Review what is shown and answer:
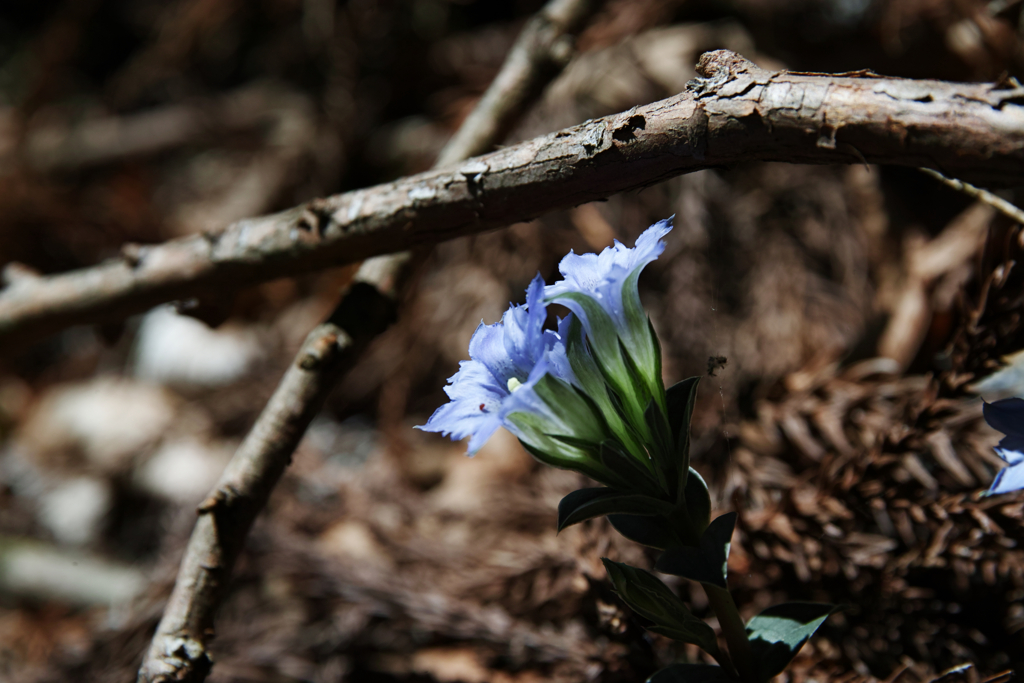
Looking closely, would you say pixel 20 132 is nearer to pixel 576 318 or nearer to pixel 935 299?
pixel 576 318

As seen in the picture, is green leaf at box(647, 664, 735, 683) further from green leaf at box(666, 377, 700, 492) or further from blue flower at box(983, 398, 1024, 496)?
blue flower at box(983, 398, 1024, 496)

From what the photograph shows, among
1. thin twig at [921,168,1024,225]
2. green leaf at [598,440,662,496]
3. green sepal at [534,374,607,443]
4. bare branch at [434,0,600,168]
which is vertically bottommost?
green leaf at [598,440,662,496]

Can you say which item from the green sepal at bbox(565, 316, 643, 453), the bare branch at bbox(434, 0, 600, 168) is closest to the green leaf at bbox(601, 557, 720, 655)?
the green sepal at bbox(565, 316, 643, 453)

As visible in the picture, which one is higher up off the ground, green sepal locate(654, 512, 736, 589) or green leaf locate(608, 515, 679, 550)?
green leaf locate(608, 515, 679, 550)

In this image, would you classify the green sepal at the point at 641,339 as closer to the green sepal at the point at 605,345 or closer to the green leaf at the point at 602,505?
the green sepal at the point at 605,345

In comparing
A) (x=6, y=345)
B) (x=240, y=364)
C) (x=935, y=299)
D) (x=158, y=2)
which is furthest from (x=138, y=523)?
(x=158, y=2)

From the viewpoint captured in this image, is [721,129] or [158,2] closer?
[721,129]
